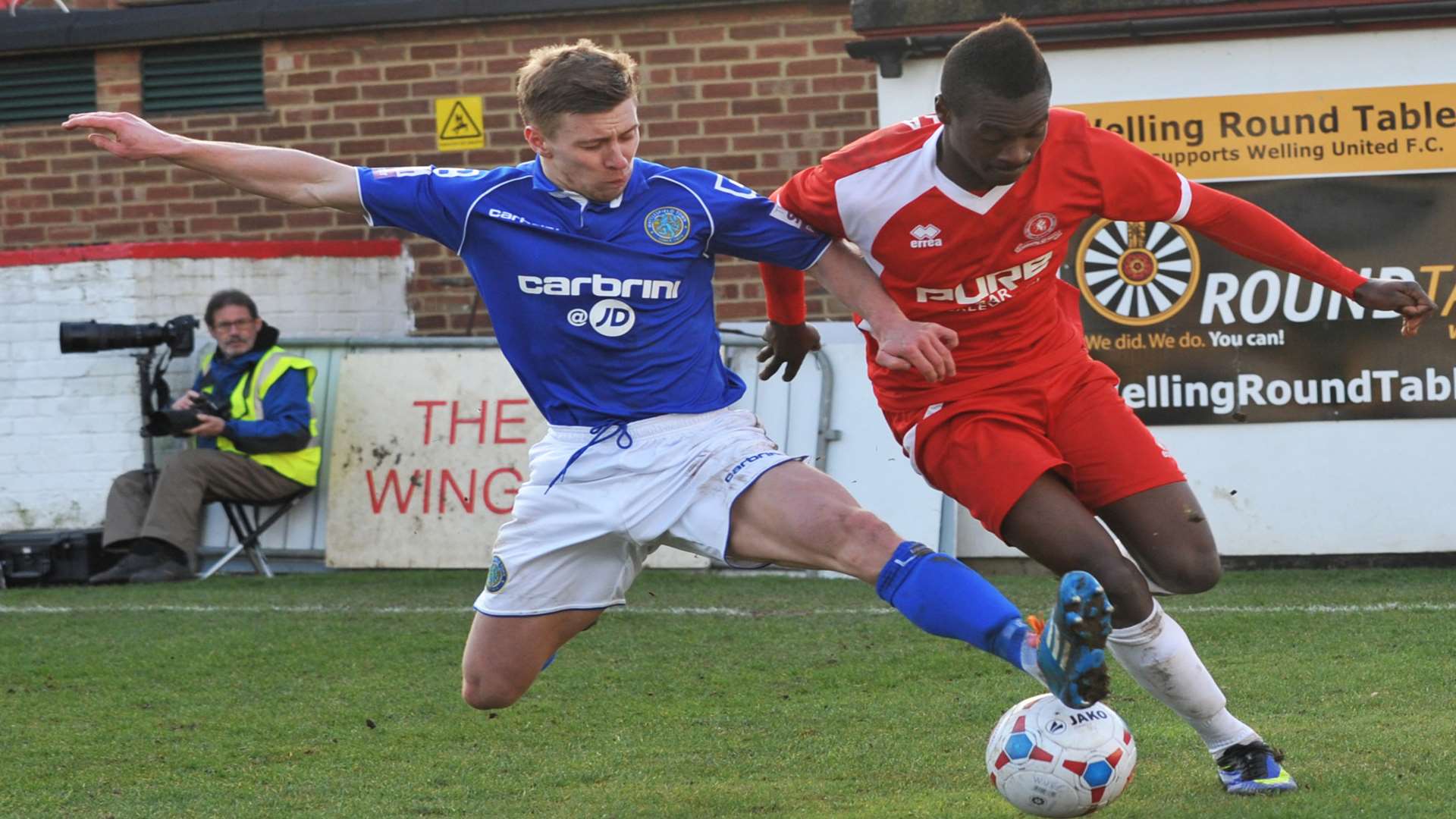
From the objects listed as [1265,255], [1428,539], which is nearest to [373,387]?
[1428,539]

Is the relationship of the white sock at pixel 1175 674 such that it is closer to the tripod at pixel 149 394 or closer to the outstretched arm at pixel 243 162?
the outstretched arm at pixel 243 162

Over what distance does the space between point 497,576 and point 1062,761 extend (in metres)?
1.61

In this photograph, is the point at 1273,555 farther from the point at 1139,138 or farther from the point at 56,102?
the point at 56,102

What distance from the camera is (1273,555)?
948 centimetres

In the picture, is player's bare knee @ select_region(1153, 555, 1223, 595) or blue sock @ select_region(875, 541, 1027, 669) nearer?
blue sock @ select_region(875, 541, 1027, 669)

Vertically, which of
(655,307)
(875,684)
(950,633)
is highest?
(655,307)

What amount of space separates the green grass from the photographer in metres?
1.08

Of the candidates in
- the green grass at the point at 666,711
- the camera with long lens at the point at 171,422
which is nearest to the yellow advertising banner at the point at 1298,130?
the green grass at the point at 666,711

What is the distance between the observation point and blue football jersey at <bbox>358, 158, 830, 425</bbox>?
15.6 feet

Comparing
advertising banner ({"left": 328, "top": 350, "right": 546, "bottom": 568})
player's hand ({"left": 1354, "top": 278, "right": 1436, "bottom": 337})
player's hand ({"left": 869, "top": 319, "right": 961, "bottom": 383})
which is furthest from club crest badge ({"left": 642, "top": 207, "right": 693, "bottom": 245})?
advertising banner ({"left": 328, "top": 350, "right": 546, "bottom": 568})

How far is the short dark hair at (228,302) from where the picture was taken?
1041 centimetres

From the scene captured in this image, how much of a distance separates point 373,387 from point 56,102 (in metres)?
3.61

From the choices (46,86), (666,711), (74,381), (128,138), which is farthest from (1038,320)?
(46,86)

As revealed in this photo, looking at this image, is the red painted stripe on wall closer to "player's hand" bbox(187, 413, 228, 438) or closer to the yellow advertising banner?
"player's hand" bbox(187, 413, 228, 438)
